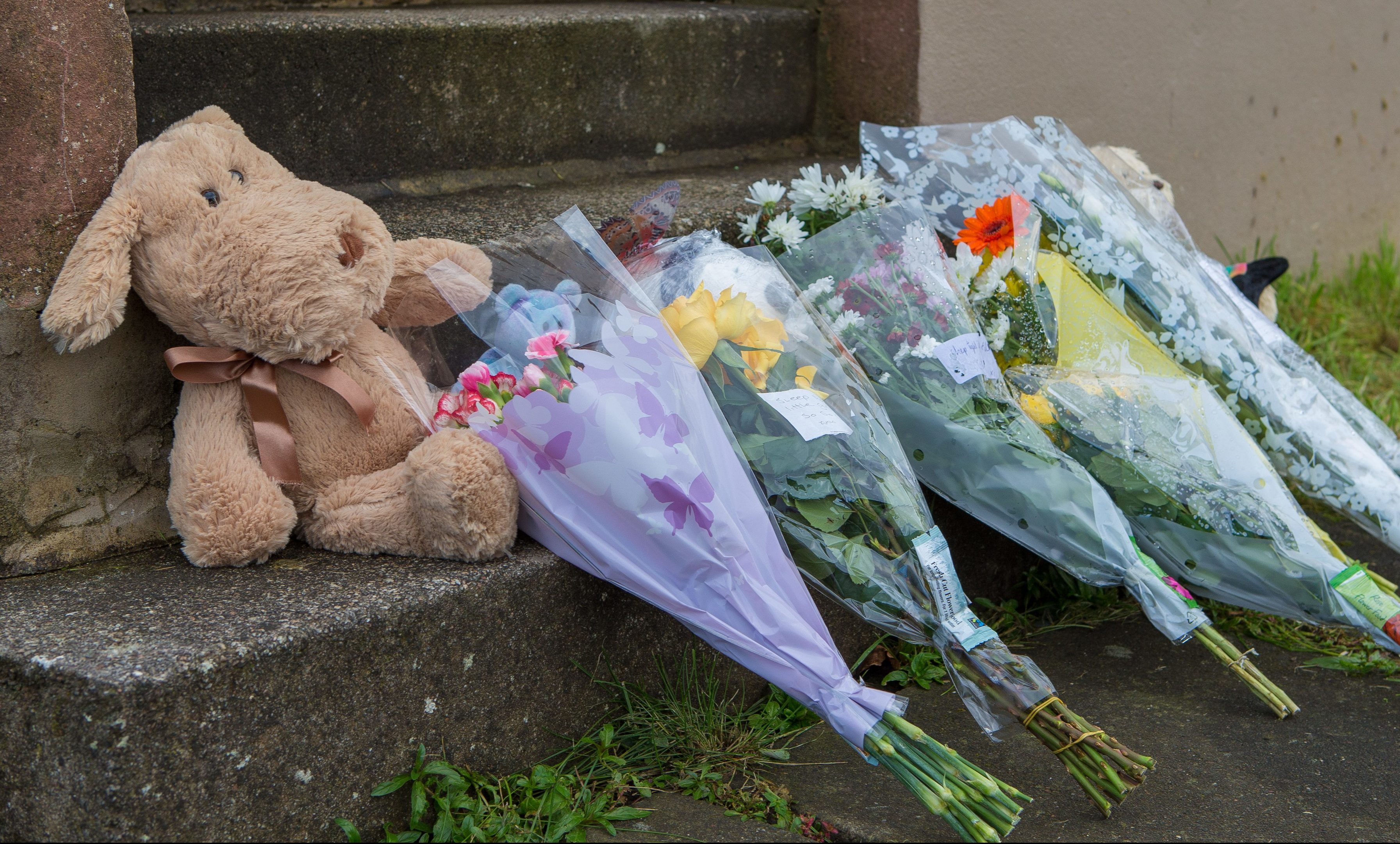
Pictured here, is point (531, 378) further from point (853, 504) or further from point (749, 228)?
point (749, 228)

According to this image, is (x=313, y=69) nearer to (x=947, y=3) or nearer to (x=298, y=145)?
(x=298, y=145)

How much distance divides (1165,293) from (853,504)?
964 mm

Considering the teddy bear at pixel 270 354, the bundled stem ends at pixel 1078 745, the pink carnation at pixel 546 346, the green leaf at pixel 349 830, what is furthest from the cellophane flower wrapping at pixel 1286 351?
the green leaf at pixel 349 830

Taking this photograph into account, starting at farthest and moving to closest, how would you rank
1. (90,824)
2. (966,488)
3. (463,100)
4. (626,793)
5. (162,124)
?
(463,100)
(162,124)
(966,488)
(626,793)
(90,824)

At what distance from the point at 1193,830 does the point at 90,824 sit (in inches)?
58.0

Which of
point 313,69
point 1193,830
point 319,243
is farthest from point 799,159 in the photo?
point 1193,830

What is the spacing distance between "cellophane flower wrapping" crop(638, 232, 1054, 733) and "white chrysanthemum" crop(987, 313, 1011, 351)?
0.38m

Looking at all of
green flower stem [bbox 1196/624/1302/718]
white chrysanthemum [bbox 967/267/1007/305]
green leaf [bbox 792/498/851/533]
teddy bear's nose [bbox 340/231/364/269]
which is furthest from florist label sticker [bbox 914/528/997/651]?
teddy bear's nose [bbox 340/231/364/269]

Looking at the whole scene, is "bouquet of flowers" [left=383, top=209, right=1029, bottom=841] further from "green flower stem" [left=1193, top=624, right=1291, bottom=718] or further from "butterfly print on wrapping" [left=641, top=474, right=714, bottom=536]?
"green flower stem" [left=1193, top=624, right=1291, bottom=718]

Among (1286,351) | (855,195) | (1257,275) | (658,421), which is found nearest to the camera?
(658,421)

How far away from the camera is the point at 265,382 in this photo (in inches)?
63.9

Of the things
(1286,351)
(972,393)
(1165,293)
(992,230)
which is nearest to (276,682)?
Result: (972,393)

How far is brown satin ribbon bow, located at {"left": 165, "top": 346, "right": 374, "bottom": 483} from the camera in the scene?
1.60 metres

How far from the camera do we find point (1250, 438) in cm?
214
